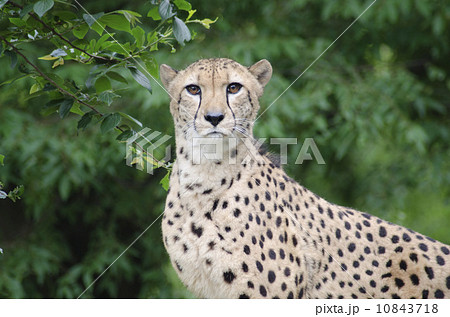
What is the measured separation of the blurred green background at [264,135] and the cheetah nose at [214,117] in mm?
3112

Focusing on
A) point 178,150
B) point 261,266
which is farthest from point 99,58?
point 261,266

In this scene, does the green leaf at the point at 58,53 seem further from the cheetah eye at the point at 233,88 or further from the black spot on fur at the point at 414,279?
the black spot on fur at the point at 414,279

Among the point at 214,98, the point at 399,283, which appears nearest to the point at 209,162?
the point at 214,98

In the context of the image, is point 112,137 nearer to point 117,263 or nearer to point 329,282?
point 117,263

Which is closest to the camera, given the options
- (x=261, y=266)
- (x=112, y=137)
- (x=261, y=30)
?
(x=261, y=266)

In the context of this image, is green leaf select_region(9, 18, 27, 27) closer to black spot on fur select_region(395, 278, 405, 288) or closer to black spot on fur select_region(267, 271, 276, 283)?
black spot on fur select_region(267, 271, 276, 283)

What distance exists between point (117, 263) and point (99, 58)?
5.58 m

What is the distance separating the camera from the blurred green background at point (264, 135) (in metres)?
7.58

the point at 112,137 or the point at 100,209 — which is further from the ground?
the point at 112,137

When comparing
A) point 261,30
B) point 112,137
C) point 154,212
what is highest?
point 261,30

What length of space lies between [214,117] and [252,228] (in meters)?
0.75

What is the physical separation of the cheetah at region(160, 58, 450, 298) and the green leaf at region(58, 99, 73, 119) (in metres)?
0.91

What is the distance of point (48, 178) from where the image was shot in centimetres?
742

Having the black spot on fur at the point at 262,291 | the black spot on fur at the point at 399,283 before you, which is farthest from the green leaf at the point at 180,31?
the black spot on fur at the point at 399,283
